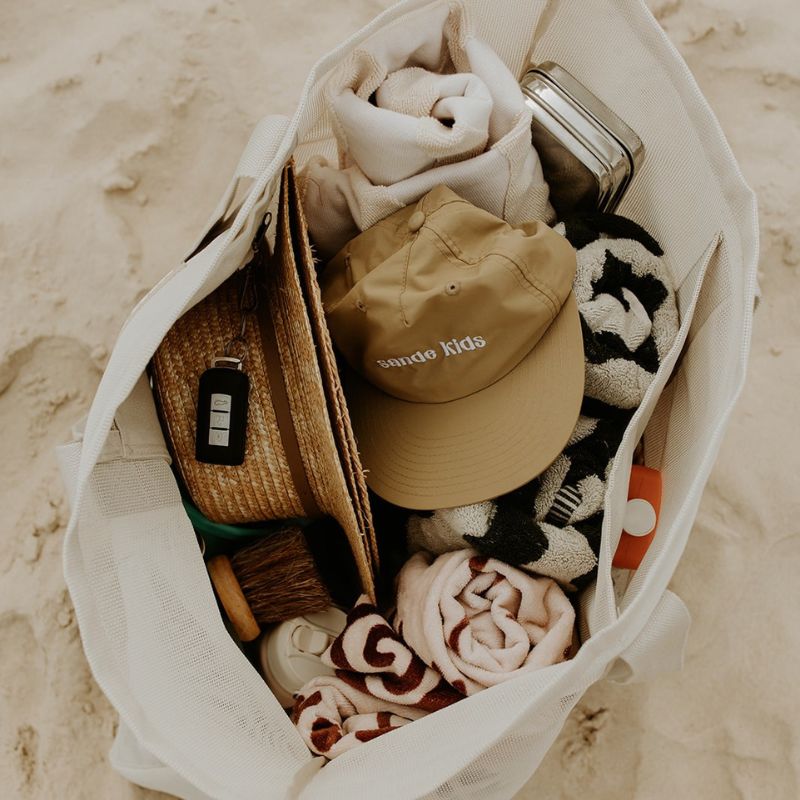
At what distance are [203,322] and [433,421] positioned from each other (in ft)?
0.88

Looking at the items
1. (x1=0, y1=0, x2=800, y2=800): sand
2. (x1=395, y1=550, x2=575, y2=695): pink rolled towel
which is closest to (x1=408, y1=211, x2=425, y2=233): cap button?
(x1=395, y1=550, x2=575, y2=695): pink rolled towel

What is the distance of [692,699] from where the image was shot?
1.08m

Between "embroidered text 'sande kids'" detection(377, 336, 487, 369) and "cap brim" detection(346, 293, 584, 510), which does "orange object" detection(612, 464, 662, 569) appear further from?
"embroidered text 'sande kids'" detection(377, 336, 487, 369)

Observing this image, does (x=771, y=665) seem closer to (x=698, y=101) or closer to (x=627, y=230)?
(x=627, y=230)

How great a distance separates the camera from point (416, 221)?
81cm

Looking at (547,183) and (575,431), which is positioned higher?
(547,183)

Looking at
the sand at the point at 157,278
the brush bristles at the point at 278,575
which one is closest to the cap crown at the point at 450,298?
the brush bristles at the point at 278,575

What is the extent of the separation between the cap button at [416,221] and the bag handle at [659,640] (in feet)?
1.41

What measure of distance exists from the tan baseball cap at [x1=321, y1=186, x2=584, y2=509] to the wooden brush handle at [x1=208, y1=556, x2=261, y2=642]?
0.20 meters

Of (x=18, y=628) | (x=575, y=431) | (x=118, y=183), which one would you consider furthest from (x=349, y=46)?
(x=18, y=628)

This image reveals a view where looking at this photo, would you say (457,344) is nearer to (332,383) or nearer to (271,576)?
(332,383)

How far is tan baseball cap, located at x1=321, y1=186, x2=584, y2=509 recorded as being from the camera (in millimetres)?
781

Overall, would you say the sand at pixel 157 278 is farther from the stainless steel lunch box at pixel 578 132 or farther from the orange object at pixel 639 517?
the stainless steel lunch box at pixel 578 132

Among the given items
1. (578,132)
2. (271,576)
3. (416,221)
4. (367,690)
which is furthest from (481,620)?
(578,132)
